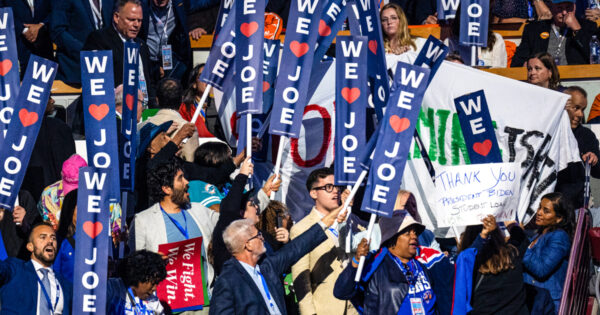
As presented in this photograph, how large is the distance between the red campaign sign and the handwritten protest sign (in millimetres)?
1901

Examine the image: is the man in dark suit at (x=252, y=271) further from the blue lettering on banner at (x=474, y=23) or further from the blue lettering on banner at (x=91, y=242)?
the blue lettering on banner at (x=474, y=23)

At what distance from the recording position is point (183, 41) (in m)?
14.0

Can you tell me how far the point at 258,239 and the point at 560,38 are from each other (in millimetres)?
6988

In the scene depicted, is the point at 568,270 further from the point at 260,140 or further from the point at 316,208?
the point at 260,140

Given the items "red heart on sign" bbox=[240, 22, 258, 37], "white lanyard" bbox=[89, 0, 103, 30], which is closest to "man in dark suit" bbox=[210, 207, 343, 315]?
"red heart on sign" bbox=[240, 22, 258, 37]

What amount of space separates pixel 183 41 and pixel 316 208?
4836 mm

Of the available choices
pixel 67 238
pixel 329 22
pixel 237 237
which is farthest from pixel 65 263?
pixel 329 22

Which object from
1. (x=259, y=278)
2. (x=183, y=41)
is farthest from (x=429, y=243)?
(x=183, y=41)

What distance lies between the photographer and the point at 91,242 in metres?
8.06

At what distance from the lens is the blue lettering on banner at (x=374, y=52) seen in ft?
33.9

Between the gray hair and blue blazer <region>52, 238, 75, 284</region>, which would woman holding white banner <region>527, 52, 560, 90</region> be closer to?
the gray hair

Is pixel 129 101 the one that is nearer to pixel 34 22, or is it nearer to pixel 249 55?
pixel 249 55

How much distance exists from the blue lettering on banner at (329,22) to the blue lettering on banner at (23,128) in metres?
2.55

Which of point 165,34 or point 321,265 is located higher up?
point 165,34
